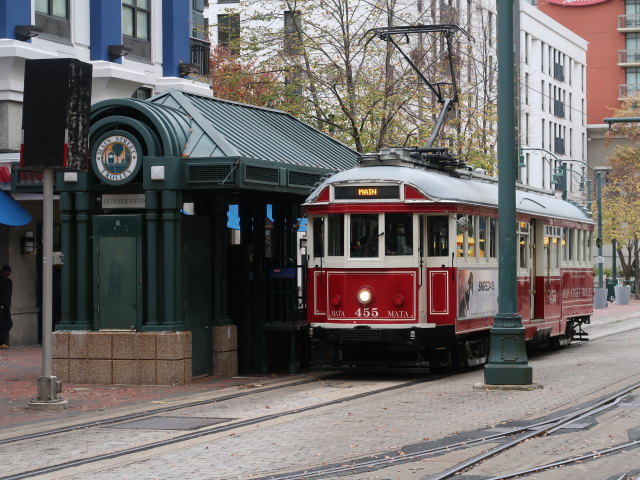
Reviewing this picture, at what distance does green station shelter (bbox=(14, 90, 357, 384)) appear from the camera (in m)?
19.1

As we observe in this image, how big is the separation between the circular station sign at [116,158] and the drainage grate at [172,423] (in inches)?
203

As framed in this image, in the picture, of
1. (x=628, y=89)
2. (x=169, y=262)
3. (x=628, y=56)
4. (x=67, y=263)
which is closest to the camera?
(x=169, y=262)

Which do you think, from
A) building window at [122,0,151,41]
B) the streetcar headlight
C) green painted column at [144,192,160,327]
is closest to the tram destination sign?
the streetcar headlight

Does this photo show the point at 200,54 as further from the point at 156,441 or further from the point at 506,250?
the point at 156,441

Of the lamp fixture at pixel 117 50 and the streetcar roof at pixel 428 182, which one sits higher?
the lamp fixture at pixel 117 50

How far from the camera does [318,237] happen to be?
20.8 m

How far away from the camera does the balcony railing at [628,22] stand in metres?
97.7

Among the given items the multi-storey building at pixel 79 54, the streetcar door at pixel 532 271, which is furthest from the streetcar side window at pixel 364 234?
the multi-storey building at pixel 79 54

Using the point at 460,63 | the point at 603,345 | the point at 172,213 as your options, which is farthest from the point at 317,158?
the point at 460,63

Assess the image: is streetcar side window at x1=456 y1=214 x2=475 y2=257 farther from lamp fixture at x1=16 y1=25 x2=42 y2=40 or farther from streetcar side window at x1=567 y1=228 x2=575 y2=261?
lamp fixture at x1=16 y1=25 x2=42 y2=40

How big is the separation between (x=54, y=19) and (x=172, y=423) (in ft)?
53.0

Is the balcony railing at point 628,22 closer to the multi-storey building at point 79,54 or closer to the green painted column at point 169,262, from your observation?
the multi-storey building at point 79,54

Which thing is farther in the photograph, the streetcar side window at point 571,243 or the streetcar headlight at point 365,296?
the streetcar side window at point 571,243

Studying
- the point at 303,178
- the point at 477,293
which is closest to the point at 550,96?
the point at 477,293
